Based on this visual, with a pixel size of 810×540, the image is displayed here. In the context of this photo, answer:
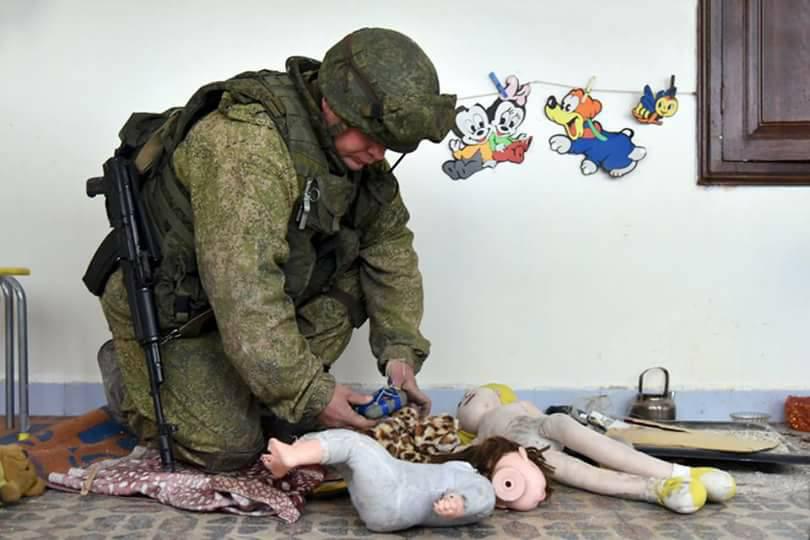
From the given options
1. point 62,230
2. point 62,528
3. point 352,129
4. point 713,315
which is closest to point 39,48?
point 62,230

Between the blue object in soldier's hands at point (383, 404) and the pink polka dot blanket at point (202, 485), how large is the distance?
0.47 ft

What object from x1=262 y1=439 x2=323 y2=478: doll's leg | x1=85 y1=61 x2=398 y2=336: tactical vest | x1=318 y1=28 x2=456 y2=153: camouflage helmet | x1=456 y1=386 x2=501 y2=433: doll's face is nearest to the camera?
x1=262 y1=439 x2=323 y2=478: doll's leg

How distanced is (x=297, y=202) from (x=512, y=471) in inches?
25.5

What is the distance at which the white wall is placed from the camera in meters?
2.74

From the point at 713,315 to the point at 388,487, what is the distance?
156cm

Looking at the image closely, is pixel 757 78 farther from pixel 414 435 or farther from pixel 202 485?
pixel 202 485

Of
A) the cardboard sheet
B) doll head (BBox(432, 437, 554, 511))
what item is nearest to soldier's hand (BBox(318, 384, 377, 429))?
doll head (BBox(432, 437, 554, 511))

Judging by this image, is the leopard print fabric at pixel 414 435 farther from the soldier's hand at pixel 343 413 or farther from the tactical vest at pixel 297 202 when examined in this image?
the tactical vest at pixel 297 202

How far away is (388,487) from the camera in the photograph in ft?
5.16

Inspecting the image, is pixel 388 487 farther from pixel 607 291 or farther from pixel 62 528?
pixel 607 291

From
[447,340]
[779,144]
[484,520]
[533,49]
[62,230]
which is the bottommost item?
[484,520]

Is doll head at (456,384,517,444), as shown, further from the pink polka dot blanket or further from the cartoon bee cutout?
the cartoon bee cutout

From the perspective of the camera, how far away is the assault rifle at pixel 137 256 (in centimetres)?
189

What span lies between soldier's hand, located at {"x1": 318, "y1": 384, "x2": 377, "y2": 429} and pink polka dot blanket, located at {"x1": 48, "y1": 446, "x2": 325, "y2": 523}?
4.2 inches
